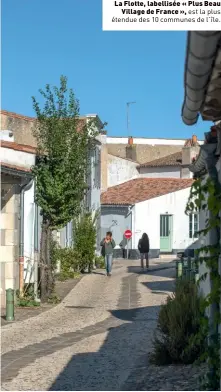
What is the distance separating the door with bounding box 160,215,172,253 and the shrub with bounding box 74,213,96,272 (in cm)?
1293

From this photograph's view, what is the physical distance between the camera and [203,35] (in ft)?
14.4

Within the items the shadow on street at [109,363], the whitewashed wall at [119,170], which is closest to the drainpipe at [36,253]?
the shadow on street at [109,363]

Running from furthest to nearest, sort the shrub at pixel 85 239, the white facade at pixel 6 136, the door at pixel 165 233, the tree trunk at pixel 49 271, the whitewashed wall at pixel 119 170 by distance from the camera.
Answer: the whitewashed wall at pixel 119 170 < the door at pixel 165 233 < the shrub at pixel 85 239 < the white facade at pixel 6 136 < the tree trunk at pixel 49 271

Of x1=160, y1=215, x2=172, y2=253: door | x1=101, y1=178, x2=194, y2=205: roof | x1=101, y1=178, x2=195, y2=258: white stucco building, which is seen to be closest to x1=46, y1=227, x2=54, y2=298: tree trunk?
x1=101, y1=178, x2=195, y2=258: white stucco building

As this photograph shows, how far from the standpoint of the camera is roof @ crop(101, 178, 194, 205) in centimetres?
4172

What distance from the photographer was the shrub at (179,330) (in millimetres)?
9391

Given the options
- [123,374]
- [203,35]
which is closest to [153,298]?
[123,374]

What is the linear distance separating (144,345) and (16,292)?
6.57m

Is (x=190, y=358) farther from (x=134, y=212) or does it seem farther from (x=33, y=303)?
(x=134, y=212)

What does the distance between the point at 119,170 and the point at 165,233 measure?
12.2 meters

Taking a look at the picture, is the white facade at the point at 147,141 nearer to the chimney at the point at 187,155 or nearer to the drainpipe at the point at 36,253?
the chimney at the point at 187,155

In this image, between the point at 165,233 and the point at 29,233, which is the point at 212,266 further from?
the point at 165,233

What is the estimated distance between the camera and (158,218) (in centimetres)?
4138

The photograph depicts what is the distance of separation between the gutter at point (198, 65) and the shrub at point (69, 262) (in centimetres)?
1940
